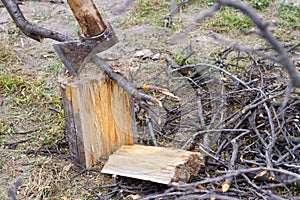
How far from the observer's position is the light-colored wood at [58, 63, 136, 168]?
8.09 ft

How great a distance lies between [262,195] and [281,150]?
0.47 m

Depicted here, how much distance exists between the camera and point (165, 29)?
15.5ft

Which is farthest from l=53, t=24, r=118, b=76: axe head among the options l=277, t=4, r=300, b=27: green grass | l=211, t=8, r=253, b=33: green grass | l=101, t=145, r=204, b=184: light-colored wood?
l=277, t=4, r=300, b=27: green grass

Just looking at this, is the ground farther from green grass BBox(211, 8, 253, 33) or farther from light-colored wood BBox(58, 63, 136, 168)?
light-colored wood BBox(58, 63, 136, 168)

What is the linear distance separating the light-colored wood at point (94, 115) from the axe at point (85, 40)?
3.7 inches

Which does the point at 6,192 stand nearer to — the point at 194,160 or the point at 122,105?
the point at 122,105

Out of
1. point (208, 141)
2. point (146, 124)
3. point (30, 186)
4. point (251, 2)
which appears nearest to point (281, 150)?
point (208, 141)

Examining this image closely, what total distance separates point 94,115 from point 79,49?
386 millimetres

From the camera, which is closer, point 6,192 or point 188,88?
point 6,192

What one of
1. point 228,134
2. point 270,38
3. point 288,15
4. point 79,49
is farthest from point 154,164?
point 288,15

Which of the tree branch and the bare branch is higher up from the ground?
the tree branch

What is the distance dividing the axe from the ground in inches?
7.4

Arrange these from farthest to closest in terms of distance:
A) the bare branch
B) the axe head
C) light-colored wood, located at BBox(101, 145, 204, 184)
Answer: the axe head
light-colored wood, located at BBox(101, 145, 204, 184)
the bare branch

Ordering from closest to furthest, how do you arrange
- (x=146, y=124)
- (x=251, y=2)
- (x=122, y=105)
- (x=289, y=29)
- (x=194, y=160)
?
1. (x=194, y=160)
2. (x=122, y=105)
3. (x=146, y=124)
4. (x=289, y=29)
5. (x=251, y=2)
